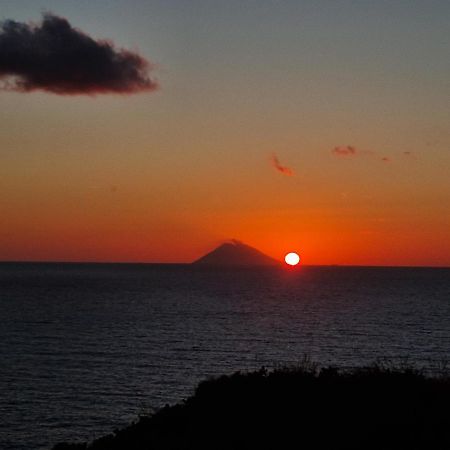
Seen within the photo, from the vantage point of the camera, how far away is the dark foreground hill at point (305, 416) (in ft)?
62.0

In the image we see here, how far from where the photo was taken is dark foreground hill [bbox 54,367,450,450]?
1889cm

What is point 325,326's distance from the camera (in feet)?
344

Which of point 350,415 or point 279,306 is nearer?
point 350,415

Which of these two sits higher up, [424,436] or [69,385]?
[424,436]

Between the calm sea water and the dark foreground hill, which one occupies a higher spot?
the dark foreground hill

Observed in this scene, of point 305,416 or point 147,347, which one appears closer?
point 305,416

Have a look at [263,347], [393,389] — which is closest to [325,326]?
[263,347]

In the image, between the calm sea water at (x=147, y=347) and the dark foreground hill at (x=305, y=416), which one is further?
the calm sea water at (x=147, y=347)

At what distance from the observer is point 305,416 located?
2114cm

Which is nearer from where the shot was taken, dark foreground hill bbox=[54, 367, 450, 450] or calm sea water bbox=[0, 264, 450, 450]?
dark foreground hill bbox=[54, 367, 450, 450]

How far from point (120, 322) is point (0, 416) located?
6678 centimetres

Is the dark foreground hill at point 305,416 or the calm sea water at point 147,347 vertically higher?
the dark foreground hill at point 305,416

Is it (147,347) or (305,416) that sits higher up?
(305,416)

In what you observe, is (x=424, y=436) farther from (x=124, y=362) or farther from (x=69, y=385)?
(x=124, y=362)
